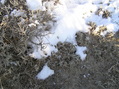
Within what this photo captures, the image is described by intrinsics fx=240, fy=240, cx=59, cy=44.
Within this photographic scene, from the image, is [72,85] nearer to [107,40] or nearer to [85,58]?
[85,58]

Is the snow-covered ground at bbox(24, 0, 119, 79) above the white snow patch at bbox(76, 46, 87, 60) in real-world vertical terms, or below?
above

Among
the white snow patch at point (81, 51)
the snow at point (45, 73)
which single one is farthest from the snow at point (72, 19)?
the snow at point (45, 73)

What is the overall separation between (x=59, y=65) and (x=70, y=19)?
63 cm

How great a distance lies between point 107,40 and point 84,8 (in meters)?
0.56

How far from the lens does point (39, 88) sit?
2.92 metres

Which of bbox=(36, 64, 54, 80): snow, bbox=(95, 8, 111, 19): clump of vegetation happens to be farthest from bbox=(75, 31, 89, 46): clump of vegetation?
bbox=(36, 64, 54, 80): snow

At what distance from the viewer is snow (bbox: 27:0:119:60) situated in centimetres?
306

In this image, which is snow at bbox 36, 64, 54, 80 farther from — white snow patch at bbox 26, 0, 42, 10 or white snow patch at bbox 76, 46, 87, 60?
white snow patch at bbox 26, 0, 42, 10

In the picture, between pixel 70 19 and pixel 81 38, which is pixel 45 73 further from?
pixel 70 19

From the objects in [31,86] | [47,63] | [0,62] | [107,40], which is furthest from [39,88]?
[107,40]

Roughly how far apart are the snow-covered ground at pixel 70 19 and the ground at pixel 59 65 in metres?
0.07

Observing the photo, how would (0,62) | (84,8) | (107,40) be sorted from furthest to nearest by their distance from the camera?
1. (84,8)
2. (107,40)
3. (0,62)

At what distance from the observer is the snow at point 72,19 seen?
10.0 ft

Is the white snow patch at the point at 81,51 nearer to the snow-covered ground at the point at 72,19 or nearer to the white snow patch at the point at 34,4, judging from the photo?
the snow-covered ground at the point at 72,19
